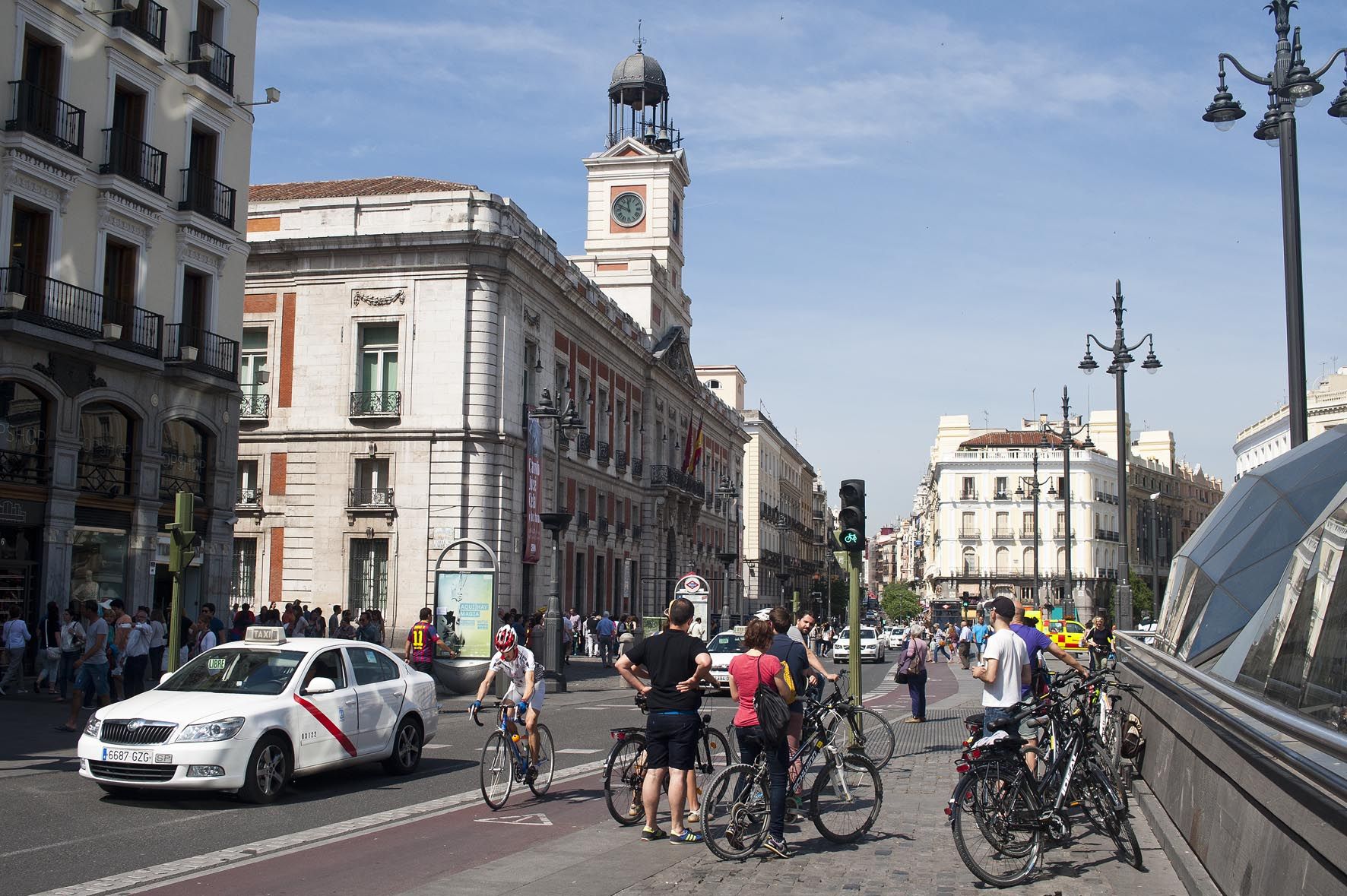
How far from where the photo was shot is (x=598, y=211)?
2522 inches

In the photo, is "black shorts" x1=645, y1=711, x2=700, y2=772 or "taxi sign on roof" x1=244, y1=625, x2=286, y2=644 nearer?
"black shorts" x1=645, y1=711, x2=700, y2=772

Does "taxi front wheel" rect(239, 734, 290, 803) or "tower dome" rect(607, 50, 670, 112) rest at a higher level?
"tower dome" rect(607, 50, 670, 112)

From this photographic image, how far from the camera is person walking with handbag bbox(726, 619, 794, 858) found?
362 inches

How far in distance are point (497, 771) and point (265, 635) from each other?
3.30 meters

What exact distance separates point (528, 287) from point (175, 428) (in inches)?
591

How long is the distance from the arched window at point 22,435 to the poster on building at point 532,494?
53.2 ft

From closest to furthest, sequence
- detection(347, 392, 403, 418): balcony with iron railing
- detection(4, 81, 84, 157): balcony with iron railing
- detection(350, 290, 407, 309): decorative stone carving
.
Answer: detection(4, 81, 84, 157): balcony with iron railing < detection(347, 392, 403, 418): balcony with iron railing < detection(350, 290, 407, 309): decorative stone carving

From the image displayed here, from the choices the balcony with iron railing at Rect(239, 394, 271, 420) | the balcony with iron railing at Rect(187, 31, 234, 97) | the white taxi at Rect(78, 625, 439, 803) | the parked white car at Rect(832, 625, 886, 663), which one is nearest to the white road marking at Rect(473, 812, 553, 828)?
the white taxi at Rect(78, 625, 439, 803)

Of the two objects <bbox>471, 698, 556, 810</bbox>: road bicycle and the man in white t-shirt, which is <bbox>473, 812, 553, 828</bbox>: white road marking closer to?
<bbox>471, 698, 556, 810</bbox>: road bicycle

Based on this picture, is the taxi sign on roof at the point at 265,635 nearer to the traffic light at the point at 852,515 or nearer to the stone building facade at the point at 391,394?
the traffic light at the point at 852,515

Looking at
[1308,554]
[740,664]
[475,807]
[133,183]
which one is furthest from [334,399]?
[1308,554]

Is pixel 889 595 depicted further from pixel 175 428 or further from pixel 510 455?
pixel 175 428

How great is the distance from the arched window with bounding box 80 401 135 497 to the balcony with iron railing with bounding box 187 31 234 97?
757 centimetres

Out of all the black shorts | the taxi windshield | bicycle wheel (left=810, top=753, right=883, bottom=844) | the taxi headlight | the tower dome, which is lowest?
bicycle wheel (left=810, top=753, right=883, bottom=844)
